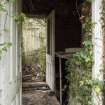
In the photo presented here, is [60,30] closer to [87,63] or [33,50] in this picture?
[87,63]

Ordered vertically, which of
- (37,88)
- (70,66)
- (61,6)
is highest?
(61,6)

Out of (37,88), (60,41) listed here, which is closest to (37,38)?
(37,88)

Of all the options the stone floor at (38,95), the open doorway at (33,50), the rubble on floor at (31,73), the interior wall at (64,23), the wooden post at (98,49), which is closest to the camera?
the wooden post at (98,49)

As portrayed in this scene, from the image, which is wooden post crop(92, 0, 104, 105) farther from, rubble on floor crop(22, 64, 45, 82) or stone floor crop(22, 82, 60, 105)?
rubble on floor crop(22, 64, 45, 82)

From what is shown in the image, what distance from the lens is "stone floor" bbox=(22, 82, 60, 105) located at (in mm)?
7372

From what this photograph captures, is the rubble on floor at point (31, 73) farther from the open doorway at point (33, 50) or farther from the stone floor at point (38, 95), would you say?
the stone floor at point (38, 95)

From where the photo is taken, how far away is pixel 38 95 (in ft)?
27.2

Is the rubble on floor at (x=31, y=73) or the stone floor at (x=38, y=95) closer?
the stone floor at (x=38, y=95)

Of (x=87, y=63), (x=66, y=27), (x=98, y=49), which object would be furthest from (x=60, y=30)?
(x=98, y=49)

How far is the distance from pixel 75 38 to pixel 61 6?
978 millimetres

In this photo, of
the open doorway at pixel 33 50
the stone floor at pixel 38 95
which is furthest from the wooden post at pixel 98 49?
the open doorway at pixel 33 50

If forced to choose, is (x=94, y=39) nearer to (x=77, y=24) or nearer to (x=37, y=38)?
(x=77, y=24)

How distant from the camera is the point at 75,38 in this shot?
759 cm

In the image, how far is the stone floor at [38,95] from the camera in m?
7.37
